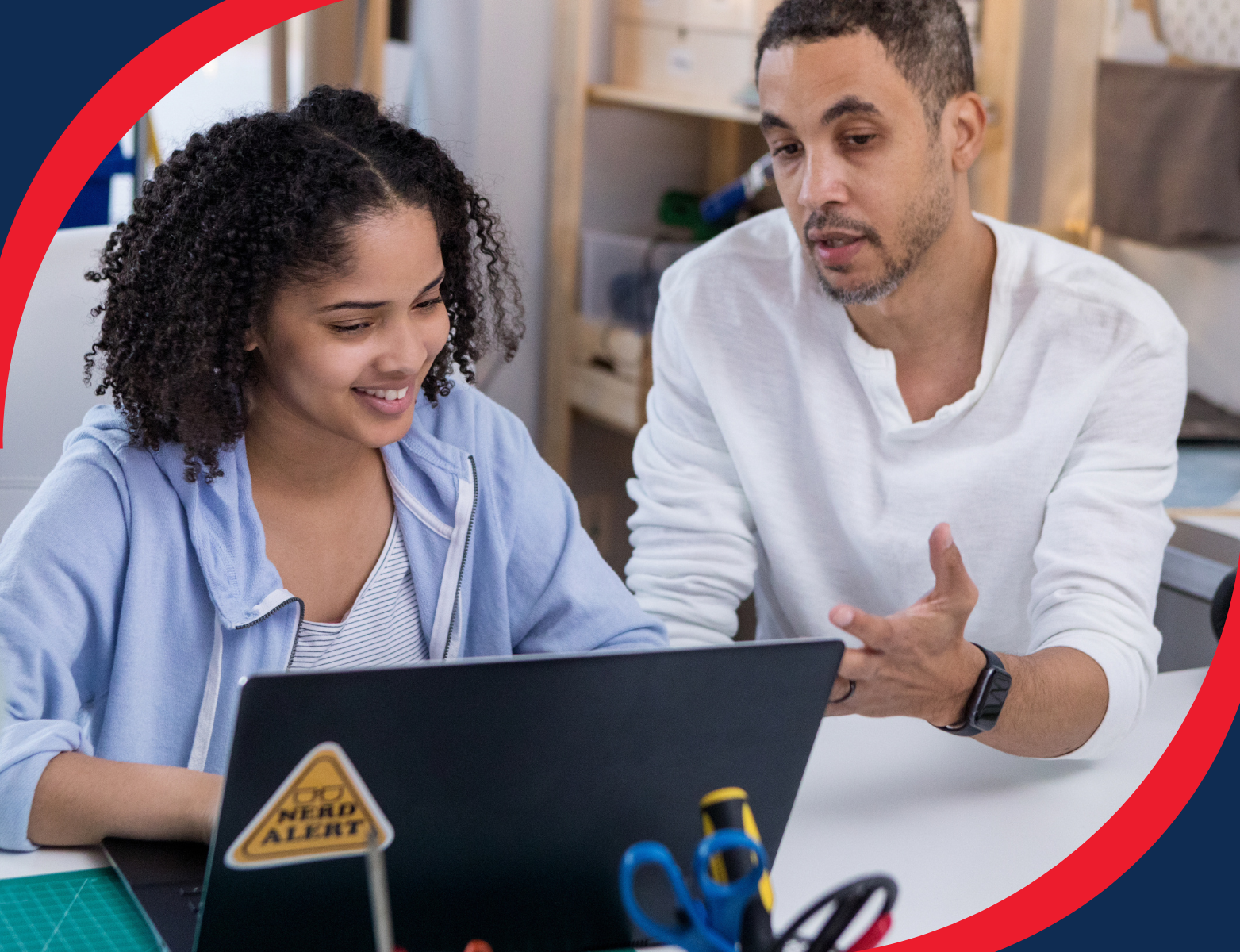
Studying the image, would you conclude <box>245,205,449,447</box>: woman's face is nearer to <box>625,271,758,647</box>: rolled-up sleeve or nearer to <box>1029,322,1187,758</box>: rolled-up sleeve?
<box>625,271,758,647</box>: rolled-up sleeve

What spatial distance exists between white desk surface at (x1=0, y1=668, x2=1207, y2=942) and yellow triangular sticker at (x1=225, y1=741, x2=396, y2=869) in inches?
8.9

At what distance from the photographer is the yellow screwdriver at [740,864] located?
1.85 feet

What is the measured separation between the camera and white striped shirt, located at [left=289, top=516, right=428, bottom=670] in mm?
1020

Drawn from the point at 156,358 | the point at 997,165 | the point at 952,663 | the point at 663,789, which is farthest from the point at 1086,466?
the point at 997,165

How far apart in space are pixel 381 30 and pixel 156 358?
1.72 meters

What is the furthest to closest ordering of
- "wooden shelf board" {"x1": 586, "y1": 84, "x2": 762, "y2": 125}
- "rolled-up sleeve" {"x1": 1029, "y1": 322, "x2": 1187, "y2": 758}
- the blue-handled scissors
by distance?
1. "wooden shelf board" {"x1": 586, "y1": 84, "x2": 762, "y2": 125}
2. "rolled-up sleeve" {"x1": 1029, "y1": 322, "x2": 1187, "y2": 758}
3. the blue-handled scissors

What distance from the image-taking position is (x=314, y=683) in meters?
0.58

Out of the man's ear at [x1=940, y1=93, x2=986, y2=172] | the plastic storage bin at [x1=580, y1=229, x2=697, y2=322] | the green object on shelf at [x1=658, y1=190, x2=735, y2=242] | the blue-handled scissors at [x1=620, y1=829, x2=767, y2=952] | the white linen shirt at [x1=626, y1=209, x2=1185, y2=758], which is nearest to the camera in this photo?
the blue-handled scissors at [x1=620, y1=829, x2=767, y2=952]

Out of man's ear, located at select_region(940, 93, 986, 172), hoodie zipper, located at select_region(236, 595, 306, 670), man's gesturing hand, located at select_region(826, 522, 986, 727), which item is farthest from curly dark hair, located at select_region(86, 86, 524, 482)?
man's ear, located at select_region(940, 93, 986, 172)

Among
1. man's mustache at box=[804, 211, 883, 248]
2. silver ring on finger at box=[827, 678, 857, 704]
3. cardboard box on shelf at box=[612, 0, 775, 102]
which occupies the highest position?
cardboard box on shelf at box=[612, 0, 775, 102]

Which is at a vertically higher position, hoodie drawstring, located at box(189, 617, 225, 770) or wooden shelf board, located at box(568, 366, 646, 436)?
hoodie drawstring, located at box(189, 617, 225, 770)

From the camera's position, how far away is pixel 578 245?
2727mm

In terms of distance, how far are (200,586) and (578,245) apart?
6.12ft

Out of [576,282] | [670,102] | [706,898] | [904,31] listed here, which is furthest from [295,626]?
[576,282]
